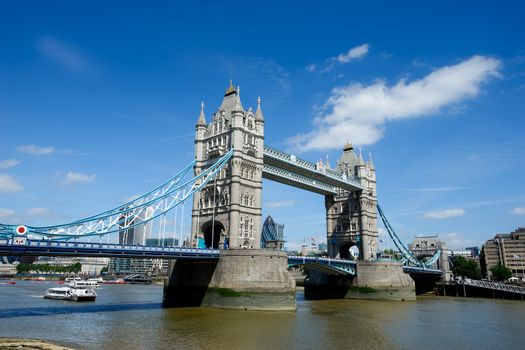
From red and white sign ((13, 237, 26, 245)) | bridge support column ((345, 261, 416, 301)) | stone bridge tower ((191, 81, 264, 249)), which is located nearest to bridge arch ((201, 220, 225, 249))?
stone bridge tower ((191, 81, 264, 249))

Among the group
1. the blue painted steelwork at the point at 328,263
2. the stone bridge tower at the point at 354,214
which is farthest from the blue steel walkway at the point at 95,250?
the stone bridge tower at the point at 354,214

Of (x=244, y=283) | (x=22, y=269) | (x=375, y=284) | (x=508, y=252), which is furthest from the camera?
(x=22, y=269)

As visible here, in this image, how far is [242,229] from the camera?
144ft

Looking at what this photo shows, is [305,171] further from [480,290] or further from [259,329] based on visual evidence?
[480,290]

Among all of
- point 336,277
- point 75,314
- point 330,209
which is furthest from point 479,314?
point 75,314

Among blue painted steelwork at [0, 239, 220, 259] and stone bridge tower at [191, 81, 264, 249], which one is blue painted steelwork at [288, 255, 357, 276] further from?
blue painted steelwork at [0, 239, 220, 259]

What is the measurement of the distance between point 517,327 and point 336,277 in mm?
30238

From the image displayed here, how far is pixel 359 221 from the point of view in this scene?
64875 mm

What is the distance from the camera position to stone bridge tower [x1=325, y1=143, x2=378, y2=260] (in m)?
64.8

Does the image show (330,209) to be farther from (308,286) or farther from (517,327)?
(517,327)

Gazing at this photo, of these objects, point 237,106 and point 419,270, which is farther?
point 419,270

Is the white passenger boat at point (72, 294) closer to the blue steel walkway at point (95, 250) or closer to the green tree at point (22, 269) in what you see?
the blue steel walkway at point (95, 250)

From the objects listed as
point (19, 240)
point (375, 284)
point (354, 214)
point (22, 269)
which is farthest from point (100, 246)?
point (22, 269)

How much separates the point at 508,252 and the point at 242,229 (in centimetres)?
10212
